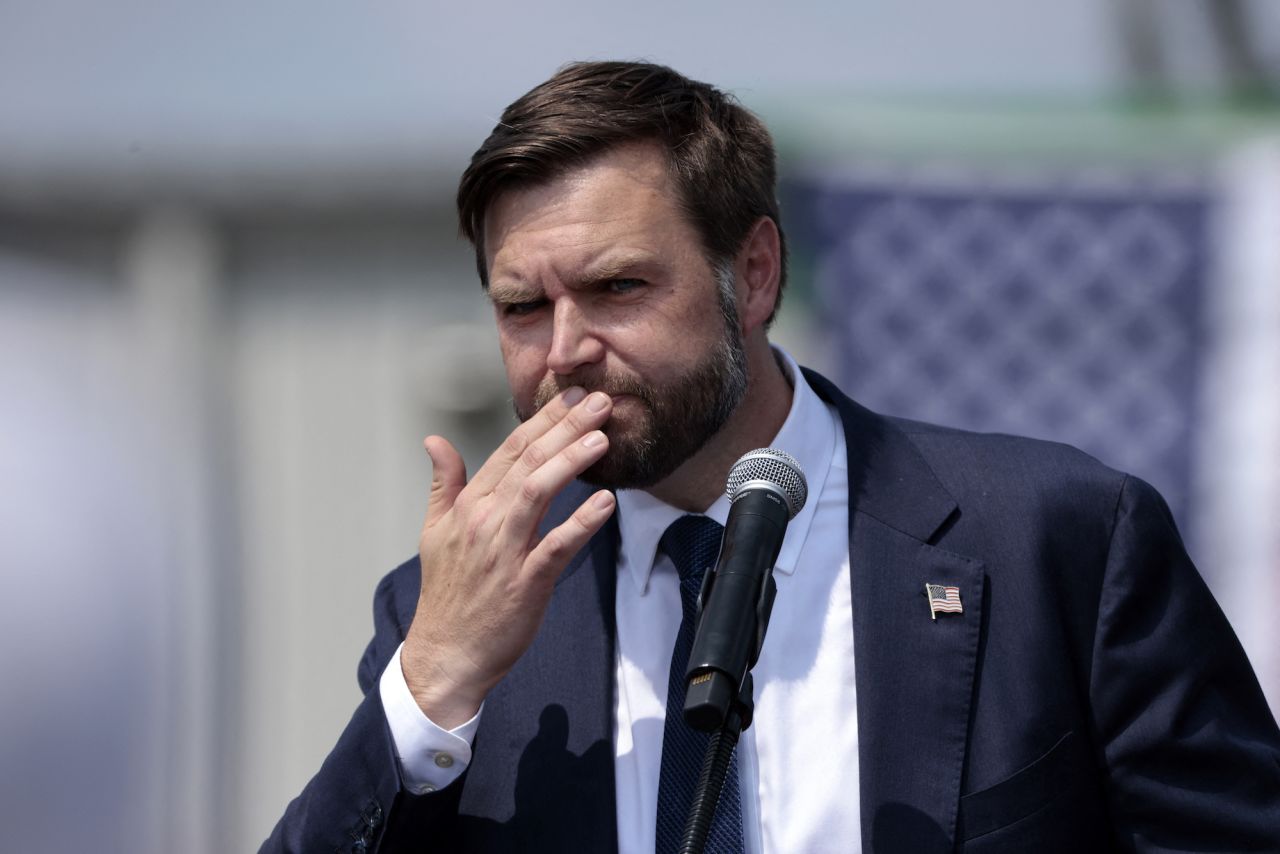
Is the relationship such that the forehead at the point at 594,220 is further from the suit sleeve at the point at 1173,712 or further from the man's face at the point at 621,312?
the suit sleeve at the point at 1173,712

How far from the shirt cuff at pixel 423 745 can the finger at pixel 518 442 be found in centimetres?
31

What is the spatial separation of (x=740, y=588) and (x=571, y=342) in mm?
696

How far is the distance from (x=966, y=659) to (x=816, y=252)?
3.38 metres

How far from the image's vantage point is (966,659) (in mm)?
2355

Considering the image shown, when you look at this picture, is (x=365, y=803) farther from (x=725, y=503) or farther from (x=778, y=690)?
(x=725, y=503)

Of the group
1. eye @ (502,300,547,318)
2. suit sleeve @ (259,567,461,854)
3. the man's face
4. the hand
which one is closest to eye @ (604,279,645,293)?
the man's face

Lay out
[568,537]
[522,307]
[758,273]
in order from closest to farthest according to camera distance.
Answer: [568,537], [522,307], [758,273]

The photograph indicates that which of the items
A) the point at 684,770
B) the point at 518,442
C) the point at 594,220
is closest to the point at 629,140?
the point at 594,220

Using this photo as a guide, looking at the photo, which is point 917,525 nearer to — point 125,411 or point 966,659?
point 966,659

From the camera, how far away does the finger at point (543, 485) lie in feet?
7.36

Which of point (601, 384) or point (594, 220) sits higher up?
point (594, 220)

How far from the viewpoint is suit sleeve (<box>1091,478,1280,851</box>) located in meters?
2.24

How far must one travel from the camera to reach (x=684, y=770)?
2.32 metres

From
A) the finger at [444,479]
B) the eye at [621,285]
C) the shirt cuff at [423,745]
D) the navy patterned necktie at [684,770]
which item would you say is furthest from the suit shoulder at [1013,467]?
the shirt cuff at [423,745]
